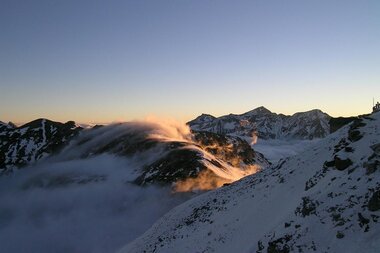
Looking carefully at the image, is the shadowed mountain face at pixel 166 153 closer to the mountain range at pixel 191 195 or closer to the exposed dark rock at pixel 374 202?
the mountain range at pixel 191 195

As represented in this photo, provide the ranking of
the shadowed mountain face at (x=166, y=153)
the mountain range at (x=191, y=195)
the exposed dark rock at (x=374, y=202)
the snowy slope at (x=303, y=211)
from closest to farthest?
the exposed dark rock at (x=374, y=202), the snowy slope at (x=303, y=211), the mountain range at (x=191, y=195), the shadowed mountain face at (x=166, y=153)

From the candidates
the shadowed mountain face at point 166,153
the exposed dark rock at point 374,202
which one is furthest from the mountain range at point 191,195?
the shadowed mountain face at point 166,153

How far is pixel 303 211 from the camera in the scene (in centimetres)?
2231

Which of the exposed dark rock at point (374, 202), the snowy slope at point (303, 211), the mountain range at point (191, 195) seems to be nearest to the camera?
the exposed dark rock at point (374, 202)

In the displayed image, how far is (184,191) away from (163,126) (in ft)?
349

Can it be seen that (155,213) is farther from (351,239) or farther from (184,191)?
(351,239)

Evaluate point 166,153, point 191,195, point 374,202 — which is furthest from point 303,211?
point 166,153

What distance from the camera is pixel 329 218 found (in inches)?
782

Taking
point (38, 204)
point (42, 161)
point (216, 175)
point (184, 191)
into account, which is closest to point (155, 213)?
point (184, 191)

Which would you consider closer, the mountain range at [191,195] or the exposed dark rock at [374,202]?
the exposed dark rock at [374,202]

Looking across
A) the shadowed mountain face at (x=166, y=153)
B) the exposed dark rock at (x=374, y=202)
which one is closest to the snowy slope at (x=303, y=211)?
the exposed dark rock at (x=374, y=202)

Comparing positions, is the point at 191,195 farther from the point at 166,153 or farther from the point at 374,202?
the point at 374,202

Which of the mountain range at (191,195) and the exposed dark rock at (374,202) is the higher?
the exposed dark rock at (374,202)

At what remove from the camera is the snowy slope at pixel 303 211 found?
18.6 meters
